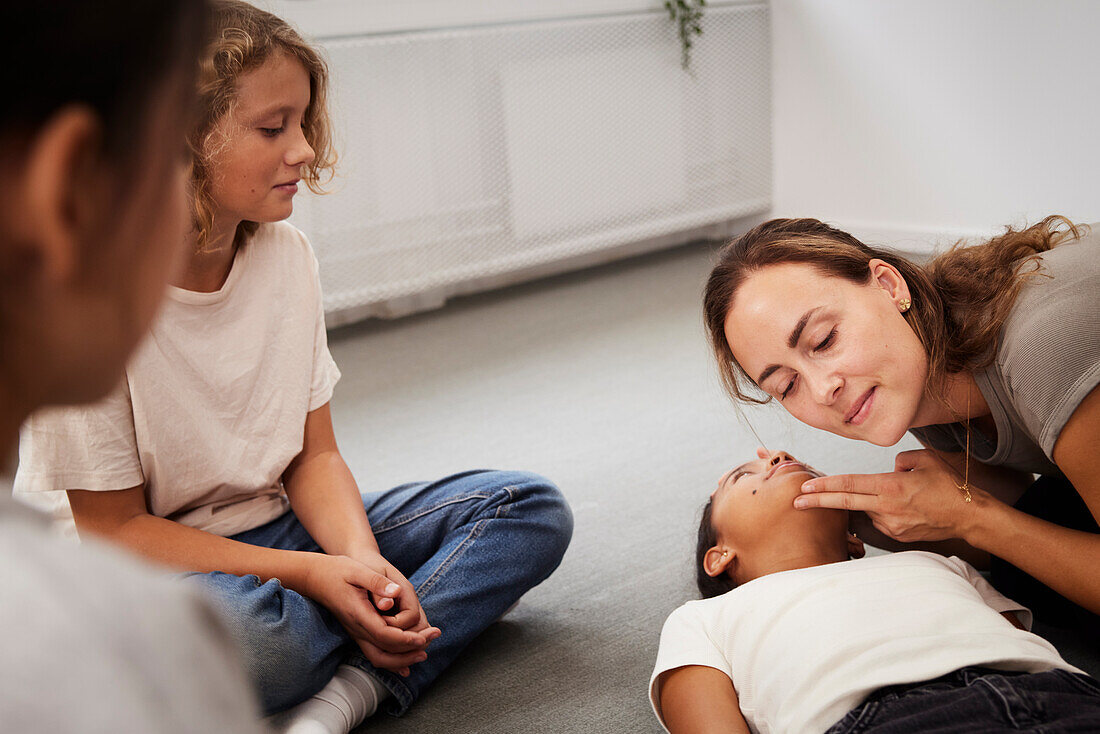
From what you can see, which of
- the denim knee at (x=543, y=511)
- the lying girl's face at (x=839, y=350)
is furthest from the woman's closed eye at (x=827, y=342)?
the denim knee at (x=543, y=511)

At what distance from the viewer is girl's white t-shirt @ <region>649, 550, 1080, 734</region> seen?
2.85 ft

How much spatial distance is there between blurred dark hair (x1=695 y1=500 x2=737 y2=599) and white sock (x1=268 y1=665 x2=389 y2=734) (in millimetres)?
416

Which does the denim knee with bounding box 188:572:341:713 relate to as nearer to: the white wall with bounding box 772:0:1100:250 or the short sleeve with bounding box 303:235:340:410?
the short sleeve with bounding box 303:235:340:410

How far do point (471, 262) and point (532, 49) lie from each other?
2.18ft

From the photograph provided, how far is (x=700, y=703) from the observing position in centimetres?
96

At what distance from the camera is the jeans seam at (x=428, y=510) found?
1.25 meters

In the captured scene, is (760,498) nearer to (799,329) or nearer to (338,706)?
(799,329)

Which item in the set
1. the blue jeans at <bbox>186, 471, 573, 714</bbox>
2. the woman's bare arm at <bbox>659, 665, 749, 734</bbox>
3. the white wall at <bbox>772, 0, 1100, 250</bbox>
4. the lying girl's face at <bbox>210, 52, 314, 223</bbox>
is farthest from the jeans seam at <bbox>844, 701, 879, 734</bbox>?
the white wall at <bbox>772, 0, 1100, 250</bbox>

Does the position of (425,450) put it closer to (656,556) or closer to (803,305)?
(656,556)

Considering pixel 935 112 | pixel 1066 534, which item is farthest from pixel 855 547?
pixel 935 112

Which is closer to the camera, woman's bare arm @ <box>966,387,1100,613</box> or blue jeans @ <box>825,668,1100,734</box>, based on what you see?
blue jeans @ <box>825,668,1100,734</box>

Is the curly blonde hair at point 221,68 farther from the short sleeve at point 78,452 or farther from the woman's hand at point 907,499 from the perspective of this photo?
the woman's hand at point 907,499

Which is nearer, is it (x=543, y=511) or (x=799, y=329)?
(x=799, y=329)

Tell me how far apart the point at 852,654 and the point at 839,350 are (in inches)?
12.3
